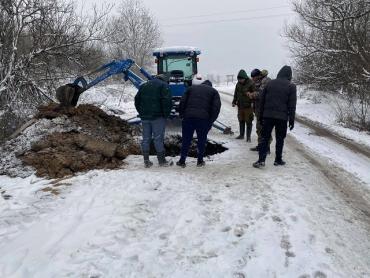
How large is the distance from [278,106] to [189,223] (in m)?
3.37

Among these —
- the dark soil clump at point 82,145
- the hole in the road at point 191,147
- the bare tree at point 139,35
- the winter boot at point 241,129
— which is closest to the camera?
the dark soil clump at point 82,145

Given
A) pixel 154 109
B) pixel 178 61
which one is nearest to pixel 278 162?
pixel 154 109

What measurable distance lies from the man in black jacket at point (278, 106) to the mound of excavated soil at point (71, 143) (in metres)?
2.92

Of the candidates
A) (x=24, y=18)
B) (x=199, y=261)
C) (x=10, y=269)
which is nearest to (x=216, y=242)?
(x=199, y=261)

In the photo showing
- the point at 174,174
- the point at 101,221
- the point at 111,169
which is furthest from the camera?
the point at 111,169

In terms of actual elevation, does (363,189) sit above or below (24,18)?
below

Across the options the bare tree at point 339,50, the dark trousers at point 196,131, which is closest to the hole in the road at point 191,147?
the dark trousers at point 196,131

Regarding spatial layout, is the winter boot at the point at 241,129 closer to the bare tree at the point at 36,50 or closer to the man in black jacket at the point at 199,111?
the man in black jacket at the point at 199,111

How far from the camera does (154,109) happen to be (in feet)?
26.2

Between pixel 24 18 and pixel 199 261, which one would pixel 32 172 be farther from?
pixel 24 18

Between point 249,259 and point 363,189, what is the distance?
11.1 ft

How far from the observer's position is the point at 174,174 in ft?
24.3

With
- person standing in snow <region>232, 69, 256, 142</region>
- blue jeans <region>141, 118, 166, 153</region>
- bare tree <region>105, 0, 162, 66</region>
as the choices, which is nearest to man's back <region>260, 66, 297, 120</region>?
blue jeans <region>141, 118, 166, 153</region>

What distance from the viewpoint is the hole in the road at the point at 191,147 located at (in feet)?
33.5
